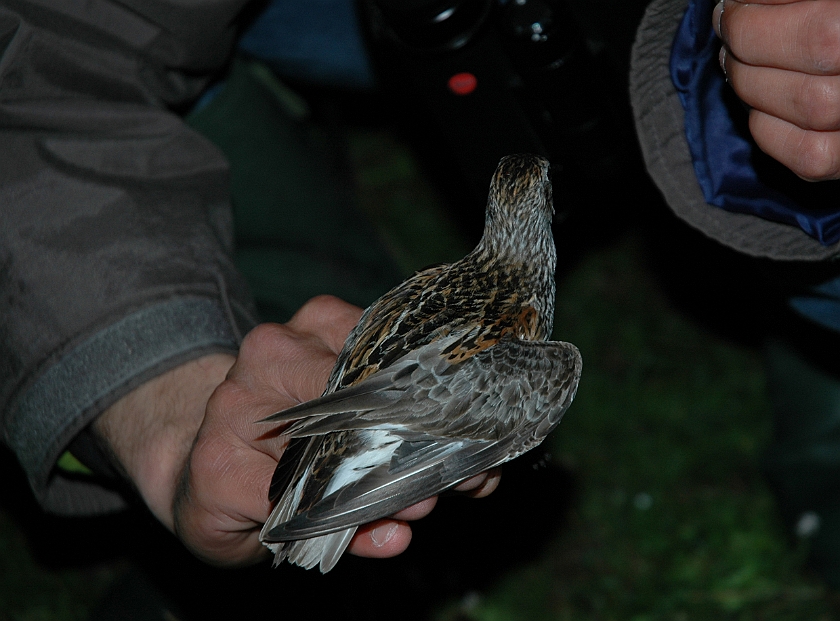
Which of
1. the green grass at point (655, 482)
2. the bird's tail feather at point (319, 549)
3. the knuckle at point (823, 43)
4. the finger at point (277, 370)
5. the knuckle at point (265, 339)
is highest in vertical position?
the knuckle at point (823, 43)

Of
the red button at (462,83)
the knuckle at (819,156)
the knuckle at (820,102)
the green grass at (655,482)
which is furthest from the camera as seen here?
the green grass at (655,482)

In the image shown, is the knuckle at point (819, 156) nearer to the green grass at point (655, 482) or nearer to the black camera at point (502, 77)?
the black camera at point (502, 77)

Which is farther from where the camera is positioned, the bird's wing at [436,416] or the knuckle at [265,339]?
the knuckle at [265,339]

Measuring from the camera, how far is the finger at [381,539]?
8.46ft

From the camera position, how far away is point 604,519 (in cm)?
537

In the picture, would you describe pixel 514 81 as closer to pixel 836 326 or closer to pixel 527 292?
pixel 527 292

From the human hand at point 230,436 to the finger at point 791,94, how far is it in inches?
55.0

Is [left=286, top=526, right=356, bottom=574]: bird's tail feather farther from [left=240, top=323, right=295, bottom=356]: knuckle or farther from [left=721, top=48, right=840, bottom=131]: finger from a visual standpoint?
[left=721, top=48, right=840, bottom=131]: finger

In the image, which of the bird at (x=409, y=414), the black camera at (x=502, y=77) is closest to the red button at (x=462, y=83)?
the black camera at (x=502, y=77)

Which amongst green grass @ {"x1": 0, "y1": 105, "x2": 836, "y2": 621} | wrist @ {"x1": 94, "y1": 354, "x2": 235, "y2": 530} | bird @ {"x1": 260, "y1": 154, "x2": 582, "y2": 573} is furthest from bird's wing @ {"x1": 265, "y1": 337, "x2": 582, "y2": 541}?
green grass @ {"x1": 0, "y1": 105, "x2": 836, "y2": 621}

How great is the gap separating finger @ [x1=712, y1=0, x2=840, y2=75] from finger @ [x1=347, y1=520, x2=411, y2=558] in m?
1.72

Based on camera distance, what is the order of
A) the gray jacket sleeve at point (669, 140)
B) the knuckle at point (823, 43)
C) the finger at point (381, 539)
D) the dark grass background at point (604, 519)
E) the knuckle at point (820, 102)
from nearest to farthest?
the knuckle at point (823, 43), the knuckle at point (820, 102), the finger at point (381, 539), the gray jacket sleeve at point (669, 140), the dark grass background at point (604, 519)

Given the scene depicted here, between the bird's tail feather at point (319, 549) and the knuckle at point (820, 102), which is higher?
the knuckle at point (820, 102)

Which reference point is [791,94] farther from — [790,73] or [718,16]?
[718,16]
